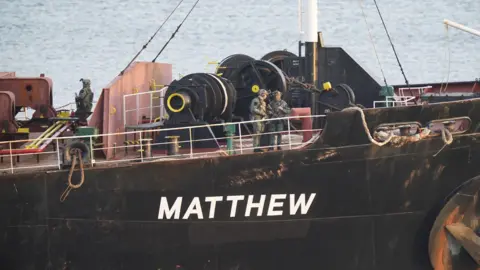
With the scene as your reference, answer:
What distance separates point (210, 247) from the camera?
1528cm

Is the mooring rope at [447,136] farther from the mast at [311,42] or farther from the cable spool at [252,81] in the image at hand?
the mast at [311,42]

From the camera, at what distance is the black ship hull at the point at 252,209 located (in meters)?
15.0

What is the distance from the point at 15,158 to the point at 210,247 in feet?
14.3

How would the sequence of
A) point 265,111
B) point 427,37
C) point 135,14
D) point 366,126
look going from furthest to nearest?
1. point 135,14
2. point 427,37
3. point 265,111
4. point 366,126

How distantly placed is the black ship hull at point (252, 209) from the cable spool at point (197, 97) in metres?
1.94

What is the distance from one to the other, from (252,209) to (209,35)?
51.9m

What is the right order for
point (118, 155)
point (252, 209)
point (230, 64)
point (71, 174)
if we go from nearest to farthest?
point (71, 174) < point (252, 209) < point (118, 155) < point (230, 64)

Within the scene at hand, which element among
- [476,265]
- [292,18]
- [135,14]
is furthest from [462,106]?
[135,14]

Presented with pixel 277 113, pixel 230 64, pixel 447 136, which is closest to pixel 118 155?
pixel 277 113

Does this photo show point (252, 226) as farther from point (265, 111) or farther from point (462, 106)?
point (462, 106)

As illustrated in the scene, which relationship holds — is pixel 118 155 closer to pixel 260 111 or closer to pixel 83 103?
pixel 83 103

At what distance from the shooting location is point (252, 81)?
739 inches

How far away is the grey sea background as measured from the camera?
2212 inches

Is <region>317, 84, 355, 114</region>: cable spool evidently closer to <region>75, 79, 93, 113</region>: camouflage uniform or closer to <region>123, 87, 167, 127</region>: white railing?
<region>123, 87, 167, 127</region>: white railing
